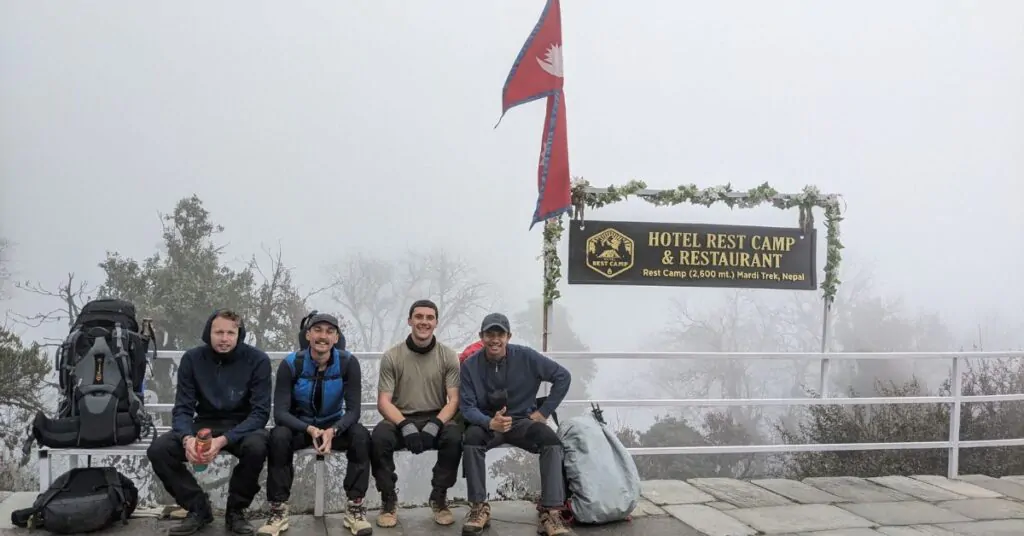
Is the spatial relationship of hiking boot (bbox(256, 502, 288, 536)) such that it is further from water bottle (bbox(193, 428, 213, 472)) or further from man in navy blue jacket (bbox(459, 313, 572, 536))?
man in navy blue jacket (bbox(459, 313, 572, 536))

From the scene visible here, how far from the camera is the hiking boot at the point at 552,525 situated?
12.6 ft

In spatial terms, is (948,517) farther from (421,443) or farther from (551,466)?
(421,443)

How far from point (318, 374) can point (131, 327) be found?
1032 millimetres

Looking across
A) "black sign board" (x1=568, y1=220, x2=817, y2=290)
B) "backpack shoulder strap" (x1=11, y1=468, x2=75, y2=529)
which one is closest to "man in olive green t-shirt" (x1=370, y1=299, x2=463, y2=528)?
"backpack shoulder strap" (x1=11, y1=468, x2=75, y2=529)

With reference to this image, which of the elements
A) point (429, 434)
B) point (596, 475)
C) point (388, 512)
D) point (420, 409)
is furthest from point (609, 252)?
point (388, 512)

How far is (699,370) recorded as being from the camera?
1565 cm

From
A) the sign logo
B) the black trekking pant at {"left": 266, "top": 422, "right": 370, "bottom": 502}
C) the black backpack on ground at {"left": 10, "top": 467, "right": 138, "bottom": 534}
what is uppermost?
the sign logo

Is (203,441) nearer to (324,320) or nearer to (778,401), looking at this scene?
(324,320)

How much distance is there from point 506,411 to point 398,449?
0.62 m

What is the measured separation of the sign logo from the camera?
222 inches

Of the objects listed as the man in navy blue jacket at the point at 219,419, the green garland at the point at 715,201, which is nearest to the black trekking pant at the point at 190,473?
the man in navy blue jacket at the point at 219,419

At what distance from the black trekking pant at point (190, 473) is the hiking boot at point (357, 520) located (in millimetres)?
487

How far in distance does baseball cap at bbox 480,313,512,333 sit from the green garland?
1440 mm

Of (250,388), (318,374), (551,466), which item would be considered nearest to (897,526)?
(551,466)
